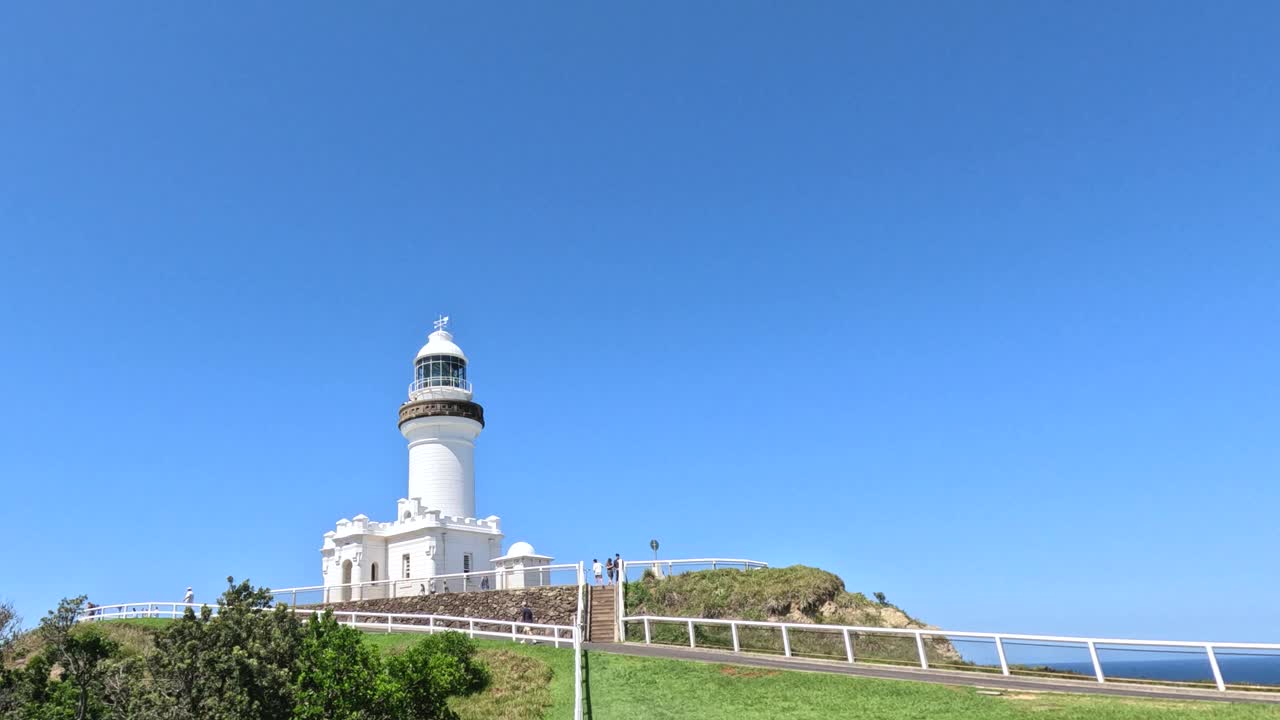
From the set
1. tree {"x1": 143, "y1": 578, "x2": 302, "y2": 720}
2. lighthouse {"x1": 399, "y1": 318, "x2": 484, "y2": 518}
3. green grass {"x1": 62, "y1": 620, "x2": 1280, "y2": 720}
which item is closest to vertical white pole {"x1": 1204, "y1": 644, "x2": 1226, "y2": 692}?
green grass {"x1": 62, "y1": 620, "x2": 1280, "y2": 720}

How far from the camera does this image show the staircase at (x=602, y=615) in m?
27.5

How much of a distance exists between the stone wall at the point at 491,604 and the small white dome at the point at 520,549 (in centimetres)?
617

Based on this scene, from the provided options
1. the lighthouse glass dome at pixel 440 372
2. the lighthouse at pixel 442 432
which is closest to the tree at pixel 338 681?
the lighthouse at pixel 442 432

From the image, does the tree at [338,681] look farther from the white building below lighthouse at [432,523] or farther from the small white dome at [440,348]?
the small white dome at [440,348]

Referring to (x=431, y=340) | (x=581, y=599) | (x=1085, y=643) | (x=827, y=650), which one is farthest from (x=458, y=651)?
(x=431, y=340)

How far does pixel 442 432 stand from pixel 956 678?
30.4 metres

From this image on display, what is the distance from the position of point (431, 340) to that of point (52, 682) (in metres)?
24.6

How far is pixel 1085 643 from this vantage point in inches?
627

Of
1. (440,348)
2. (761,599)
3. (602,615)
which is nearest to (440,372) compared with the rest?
(440,348)

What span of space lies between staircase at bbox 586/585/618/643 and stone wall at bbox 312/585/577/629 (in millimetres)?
926

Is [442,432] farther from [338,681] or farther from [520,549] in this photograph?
[338,681]

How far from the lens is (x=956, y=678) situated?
17.6m

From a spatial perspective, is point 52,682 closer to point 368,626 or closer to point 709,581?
point 368,626

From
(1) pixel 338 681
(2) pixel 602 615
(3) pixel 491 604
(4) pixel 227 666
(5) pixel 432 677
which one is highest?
(3) pixel 491 604
